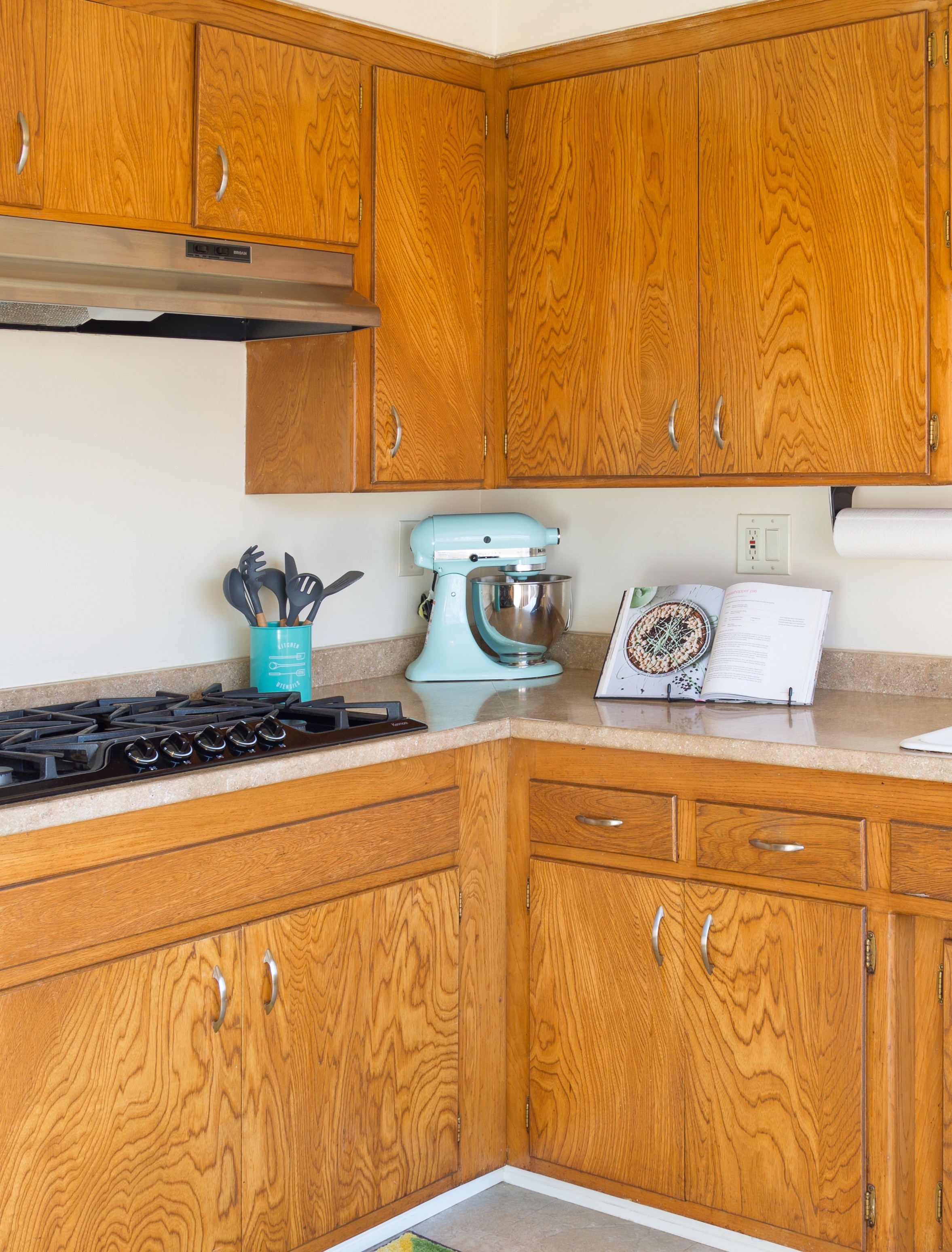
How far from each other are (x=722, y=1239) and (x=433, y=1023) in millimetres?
607

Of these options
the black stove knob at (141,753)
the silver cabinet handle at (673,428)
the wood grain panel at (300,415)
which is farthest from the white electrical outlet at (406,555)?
the black stove knob at (141,753)

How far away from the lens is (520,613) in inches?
108

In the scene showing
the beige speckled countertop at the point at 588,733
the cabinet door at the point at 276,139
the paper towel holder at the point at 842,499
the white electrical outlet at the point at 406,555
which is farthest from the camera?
the white electrical outlet at the point at 406,555

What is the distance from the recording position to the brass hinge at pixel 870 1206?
6.76 ft

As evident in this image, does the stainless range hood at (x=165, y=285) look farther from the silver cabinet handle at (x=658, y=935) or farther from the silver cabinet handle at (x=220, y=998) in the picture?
the silver cabinet handle at (x=658, y=935)

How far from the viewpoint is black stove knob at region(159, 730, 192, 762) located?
188cm

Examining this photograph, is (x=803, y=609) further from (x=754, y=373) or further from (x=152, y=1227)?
(x=152, y=1227)

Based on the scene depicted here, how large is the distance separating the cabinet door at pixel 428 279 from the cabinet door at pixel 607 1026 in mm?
825

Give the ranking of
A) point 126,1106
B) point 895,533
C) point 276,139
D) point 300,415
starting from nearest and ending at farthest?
point 126,1106 → point 276,139 → point 895,533 → point 300,415

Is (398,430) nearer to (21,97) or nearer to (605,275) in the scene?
(605,275)

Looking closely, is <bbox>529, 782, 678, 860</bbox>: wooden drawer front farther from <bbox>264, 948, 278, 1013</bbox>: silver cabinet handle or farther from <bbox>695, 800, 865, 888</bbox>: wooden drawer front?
<bbox>264, 948, 278, 1013</bbox>: silver cabinet handle

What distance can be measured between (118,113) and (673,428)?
1106 mm

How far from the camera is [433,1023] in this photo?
230 cm

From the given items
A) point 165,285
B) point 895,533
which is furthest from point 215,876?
point 895,533
